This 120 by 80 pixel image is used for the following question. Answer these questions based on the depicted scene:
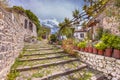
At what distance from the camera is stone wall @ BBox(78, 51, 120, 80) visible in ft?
8.93

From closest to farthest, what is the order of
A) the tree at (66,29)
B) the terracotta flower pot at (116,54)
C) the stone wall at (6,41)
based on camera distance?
the stone wall at (6,41) → the terracotta flower pot at (116,54) → the tree at (66,29)

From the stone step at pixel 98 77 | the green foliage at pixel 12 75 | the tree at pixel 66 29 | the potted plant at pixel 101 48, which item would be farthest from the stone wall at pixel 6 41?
the tree at pixel 66 29

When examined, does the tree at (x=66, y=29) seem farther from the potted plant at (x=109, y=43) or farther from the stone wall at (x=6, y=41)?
the stone wall at (x=6, y=41)

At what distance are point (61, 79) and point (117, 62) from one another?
177 cm

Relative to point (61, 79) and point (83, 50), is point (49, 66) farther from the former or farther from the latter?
point (83, 50)

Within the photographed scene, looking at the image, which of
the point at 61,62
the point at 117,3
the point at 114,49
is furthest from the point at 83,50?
the point at 117,3

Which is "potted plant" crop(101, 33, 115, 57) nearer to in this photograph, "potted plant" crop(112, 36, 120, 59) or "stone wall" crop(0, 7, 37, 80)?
"potted plant" crop(112, 36, 120, 59)

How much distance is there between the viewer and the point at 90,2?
680 centimetres

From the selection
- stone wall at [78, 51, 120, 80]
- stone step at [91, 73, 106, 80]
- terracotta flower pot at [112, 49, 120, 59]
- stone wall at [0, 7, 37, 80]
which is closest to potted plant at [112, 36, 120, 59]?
terracotta flower pot at [112, 49, 120, 59]

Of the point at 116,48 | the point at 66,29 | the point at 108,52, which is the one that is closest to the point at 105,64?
the point at 108,52

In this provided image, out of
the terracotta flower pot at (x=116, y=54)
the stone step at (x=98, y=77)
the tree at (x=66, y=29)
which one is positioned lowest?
the stone step at (x=98, y=77)

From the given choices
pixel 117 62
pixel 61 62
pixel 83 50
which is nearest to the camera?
pixel 117 62

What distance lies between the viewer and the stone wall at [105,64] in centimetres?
272

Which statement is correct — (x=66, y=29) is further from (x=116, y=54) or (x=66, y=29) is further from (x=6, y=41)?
(x=6, y=41)
